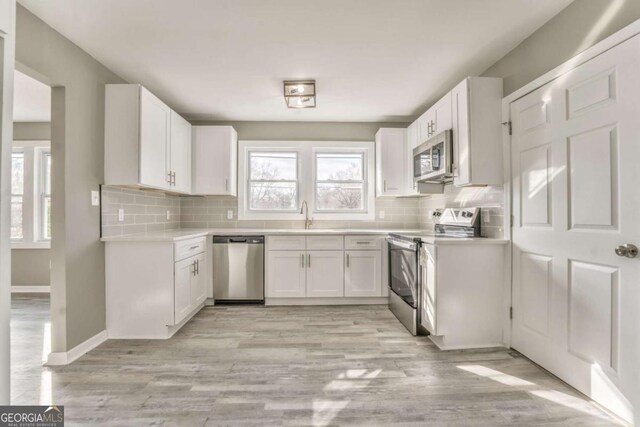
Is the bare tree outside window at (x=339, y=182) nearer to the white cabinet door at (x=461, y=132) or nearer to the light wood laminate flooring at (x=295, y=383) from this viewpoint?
the white cabinet door at (x=461, y=132)

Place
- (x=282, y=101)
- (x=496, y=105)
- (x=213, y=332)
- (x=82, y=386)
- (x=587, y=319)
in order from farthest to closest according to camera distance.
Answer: (x=282, y=101), (x=213, y=332), (x=496, y=105), (x=82, y=386), (x=587, y=319)

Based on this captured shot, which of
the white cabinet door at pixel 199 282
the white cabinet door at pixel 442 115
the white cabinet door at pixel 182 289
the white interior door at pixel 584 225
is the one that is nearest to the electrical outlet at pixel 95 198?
the white cabinet door at pixel 182 289

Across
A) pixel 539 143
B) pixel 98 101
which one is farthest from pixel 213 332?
pixel 539 143

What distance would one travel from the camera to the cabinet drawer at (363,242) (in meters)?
3.68

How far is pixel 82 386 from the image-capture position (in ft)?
6.42

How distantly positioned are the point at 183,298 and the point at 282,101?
2.36 meters

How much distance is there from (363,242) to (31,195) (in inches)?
188

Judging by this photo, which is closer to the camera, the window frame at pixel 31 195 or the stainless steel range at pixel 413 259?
the stainless steel range at pixel 413 259

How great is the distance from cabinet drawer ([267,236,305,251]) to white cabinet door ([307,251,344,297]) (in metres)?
0.16

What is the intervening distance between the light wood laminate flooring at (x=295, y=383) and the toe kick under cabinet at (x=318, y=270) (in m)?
0.79

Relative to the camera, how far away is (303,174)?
4.22m

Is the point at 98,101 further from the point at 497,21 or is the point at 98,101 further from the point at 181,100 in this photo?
the point at 497,21

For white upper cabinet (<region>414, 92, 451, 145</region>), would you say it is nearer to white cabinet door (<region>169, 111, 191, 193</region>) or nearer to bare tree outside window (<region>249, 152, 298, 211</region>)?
bare tree outside window (<region>249, 152, 298, 211</region>)

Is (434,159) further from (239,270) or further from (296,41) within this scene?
(239,270)
